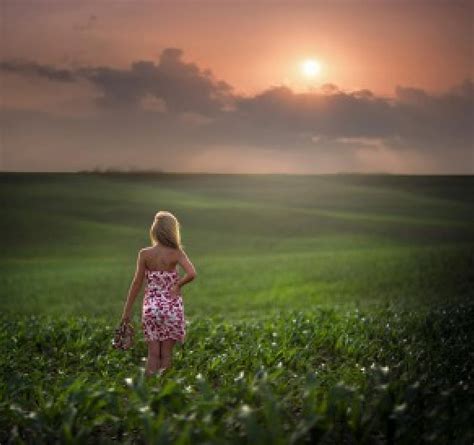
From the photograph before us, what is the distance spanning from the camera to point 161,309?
838cm

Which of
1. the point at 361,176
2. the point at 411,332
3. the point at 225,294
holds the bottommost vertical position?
the point at 225,294

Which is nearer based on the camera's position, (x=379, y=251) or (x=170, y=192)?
(x=379, y=251)

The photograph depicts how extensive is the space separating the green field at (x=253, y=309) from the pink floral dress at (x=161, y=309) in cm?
59

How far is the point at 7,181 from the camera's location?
1581 inches

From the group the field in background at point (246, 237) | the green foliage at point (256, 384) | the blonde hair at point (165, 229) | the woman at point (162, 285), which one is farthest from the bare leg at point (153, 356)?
the field in background at point (246, 237)

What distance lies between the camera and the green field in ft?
18.0

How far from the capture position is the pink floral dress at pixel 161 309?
27.5ft

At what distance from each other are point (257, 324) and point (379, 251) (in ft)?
68.2

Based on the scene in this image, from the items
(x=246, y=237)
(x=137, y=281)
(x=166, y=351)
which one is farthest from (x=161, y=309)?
(x=246, y=237)

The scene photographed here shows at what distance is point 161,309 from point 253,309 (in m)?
14.7

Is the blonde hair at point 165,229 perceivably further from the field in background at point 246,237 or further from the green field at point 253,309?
the field in background at point 246,237

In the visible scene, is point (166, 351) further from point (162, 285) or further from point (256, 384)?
point (256, 384)

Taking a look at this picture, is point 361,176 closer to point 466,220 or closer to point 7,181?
point 466,220

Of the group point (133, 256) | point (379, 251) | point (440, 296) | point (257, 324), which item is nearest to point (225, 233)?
point (133, 256)
